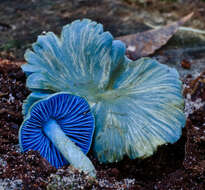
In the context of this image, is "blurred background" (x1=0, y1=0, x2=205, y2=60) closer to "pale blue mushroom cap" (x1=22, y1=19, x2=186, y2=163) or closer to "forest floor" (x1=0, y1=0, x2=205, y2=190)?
"forest floor" (x1=0, y1=0, x2=205, y2=190)

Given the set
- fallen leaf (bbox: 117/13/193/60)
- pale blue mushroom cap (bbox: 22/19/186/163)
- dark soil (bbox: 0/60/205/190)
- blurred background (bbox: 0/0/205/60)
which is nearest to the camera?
dark soil (bbox: 0/60/205/190)

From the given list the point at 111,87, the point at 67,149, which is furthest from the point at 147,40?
the point at 67,149

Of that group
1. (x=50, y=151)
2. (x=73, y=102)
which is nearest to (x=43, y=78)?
(x=73, y=102)

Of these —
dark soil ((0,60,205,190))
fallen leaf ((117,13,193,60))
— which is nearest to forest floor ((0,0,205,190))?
dark soil ((0,60,205,190))

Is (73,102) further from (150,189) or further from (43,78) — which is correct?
(150,189)

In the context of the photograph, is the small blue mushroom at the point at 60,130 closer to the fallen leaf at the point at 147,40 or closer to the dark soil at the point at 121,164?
the dark soil at the point at 121,164

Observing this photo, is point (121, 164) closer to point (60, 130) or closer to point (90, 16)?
point (60, 130)
